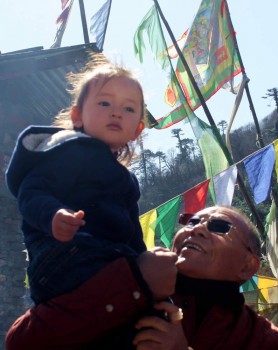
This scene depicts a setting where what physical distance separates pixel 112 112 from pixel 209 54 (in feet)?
19.6

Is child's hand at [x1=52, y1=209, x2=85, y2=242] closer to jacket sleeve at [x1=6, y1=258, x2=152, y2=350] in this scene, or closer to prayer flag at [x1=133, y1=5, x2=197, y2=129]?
jacket sleeve at [x1=6, y1=258, x2=152, y2=350]

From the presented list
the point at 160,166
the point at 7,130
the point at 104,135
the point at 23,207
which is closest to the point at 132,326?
the point at 23,207

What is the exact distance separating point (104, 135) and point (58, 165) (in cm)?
25

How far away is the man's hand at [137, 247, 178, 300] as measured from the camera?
166 cm

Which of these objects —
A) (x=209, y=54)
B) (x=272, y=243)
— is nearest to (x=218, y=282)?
(x=272, y=243)

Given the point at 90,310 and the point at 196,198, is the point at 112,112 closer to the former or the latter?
the point at 90,310

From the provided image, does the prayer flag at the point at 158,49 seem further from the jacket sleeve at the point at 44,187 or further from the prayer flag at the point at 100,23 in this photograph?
the jacket sleeve at the point at 44,187

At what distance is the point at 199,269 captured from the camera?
2201mm

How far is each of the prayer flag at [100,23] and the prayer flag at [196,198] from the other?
3574 millimetres

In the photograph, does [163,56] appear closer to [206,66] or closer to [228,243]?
[206,66]

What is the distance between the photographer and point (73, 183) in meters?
Result: 1.75

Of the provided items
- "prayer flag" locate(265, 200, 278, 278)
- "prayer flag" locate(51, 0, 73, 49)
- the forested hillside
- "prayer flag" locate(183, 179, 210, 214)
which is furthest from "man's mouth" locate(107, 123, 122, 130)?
the forested hillside

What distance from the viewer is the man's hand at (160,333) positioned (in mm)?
1602

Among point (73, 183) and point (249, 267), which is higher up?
point (73, 183)
